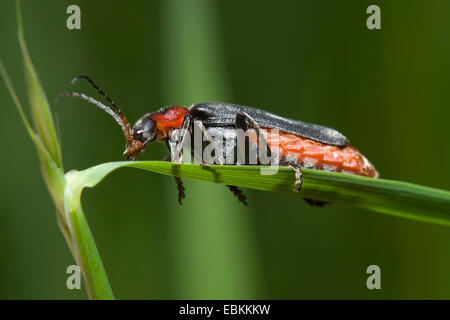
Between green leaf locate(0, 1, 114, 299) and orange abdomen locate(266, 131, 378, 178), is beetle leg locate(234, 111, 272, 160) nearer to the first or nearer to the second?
orange abdomen locate(266, 131, 378, 178)

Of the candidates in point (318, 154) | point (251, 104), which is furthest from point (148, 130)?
point (251, 104)

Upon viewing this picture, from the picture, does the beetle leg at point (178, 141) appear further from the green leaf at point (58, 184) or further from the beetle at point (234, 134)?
the green leaf at point (58, 184)

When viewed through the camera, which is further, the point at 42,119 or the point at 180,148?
the point at 180,148

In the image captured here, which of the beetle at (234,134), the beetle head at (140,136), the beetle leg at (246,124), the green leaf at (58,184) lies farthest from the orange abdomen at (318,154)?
the green leaf at (58,184)

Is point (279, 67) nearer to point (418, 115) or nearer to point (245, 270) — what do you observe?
point (418, 115)

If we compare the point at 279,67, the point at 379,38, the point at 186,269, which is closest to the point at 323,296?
the point at 186,269

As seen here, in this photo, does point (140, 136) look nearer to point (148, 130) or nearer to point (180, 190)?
point (148, 130)
